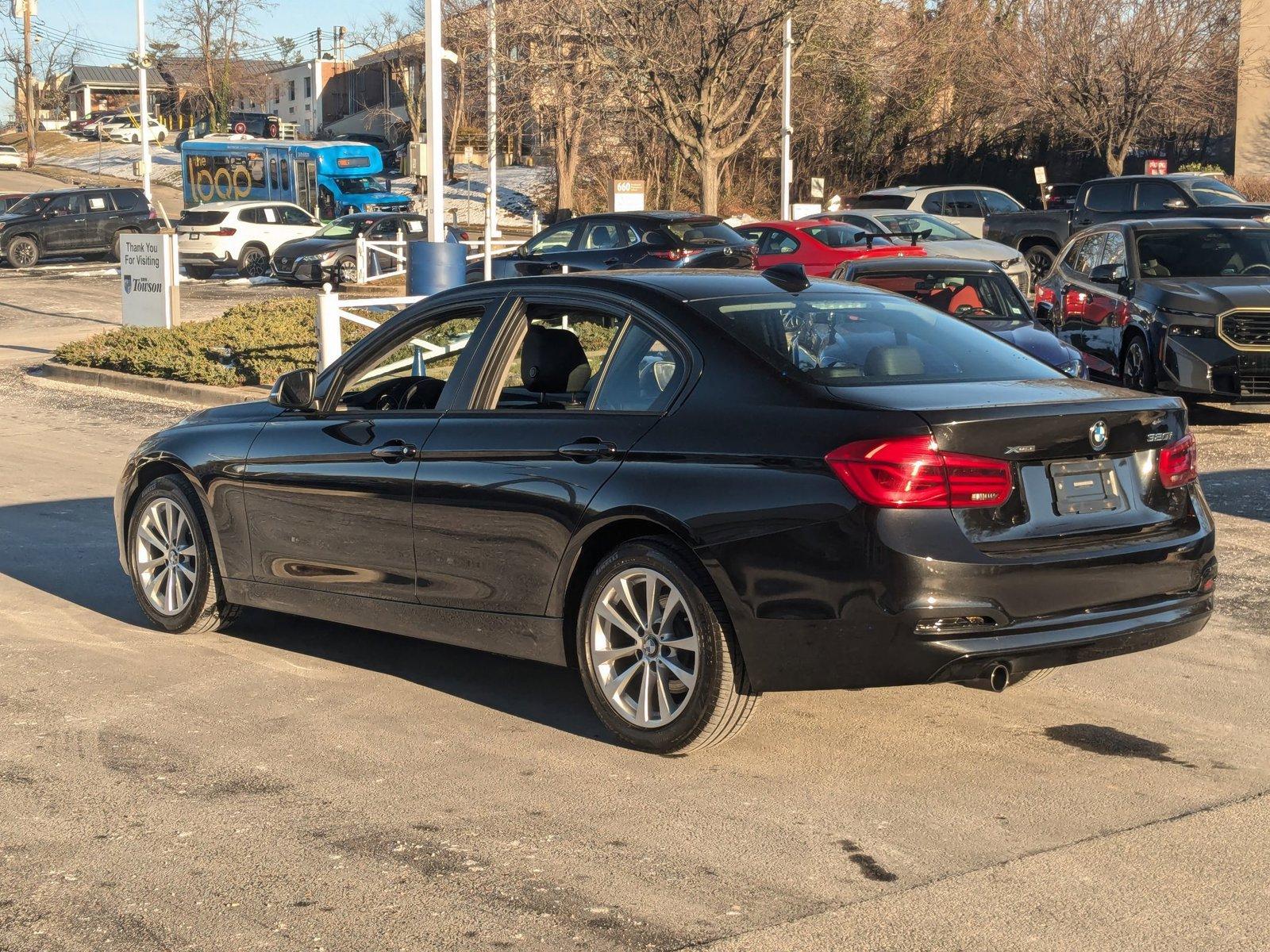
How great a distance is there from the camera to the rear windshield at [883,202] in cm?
3105

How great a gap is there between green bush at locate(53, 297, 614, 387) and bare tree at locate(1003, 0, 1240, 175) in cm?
3296

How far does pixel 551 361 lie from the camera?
6078 mm

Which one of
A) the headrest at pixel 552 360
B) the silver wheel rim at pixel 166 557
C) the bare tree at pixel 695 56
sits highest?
the bare tree at pixel 695 56

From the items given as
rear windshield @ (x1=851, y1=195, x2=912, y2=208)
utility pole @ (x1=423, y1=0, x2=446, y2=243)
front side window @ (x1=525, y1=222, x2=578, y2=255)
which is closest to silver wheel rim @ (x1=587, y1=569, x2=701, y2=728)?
utility pole @ (x1=423, y1=0, x2=446, y2=243)

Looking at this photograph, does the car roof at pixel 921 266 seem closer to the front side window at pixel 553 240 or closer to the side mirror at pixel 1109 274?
the side mirror at pixel 1109 274

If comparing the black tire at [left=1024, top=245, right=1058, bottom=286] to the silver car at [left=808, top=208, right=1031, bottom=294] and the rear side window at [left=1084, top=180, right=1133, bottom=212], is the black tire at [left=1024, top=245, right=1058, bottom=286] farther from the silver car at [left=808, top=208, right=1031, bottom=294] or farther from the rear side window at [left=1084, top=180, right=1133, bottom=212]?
the silver car at [left=808, top=208, right=1031, bottom=294]

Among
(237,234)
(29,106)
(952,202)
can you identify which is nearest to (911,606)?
(952,202)

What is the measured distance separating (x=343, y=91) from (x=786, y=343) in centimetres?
10611

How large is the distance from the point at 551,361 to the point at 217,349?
12755 mm

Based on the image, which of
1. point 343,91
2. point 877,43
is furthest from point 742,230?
point 343,91

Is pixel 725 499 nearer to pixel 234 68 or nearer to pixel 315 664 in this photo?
pixel 315 664

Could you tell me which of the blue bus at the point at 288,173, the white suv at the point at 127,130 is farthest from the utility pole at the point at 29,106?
the blue bus at the point at 288,173

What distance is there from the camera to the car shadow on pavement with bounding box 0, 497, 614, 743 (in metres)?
6.28

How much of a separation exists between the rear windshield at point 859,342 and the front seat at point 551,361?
602 mm
